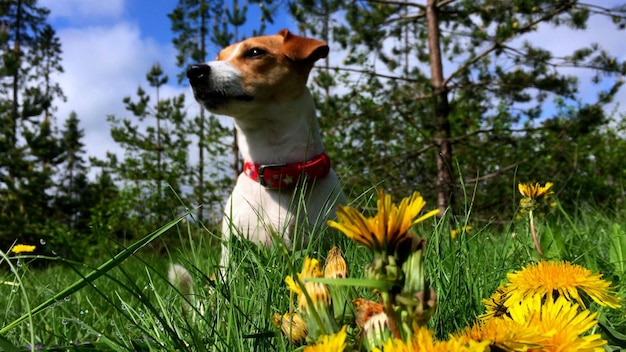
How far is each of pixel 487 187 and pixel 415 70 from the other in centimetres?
189

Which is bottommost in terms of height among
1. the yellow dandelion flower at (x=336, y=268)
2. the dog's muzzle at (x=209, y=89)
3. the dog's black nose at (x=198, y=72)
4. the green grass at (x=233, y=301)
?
the green grass at (x=233, y=301)

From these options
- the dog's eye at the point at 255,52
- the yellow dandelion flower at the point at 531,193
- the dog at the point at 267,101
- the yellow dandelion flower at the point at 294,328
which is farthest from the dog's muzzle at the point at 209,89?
the yellow dandelion flower at the point at 294,328

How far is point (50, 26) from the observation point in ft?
70.9

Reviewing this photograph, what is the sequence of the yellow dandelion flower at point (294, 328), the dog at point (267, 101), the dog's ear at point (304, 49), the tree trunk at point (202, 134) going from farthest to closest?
1. the tree trunk at point (202, 134)
2. the dog's ear at point (304, 49)
3. the dog at point (267, 101)
4. the yellow dandelion flower at point (294, 328)

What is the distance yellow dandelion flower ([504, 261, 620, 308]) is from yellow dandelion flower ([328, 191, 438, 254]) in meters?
0.30

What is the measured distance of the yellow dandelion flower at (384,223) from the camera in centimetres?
33

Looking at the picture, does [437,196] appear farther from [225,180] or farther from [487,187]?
[225,180]

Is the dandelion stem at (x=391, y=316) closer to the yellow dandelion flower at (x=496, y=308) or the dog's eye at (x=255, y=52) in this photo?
the yellow dandelion flower at (x=496, y=308)

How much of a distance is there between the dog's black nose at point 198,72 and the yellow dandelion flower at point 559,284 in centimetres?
201

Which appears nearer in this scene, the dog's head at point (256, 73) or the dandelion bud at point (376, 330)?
the dandelion bud at point (376, 330)

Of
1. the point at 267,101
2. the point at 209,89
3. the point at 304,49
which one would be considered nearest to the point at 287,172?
the point at 267,101

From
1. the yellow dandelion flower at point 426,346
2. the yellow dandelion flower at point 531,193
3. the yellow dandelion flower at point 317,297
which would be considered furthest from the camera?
the yellow dandelion flower at point 531,193

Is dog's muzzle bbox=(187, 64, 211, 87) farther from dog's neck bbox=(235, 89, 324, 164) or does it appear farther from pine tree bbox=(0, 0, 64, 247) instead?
pine tree bbox=(0, 0, 64, 247)

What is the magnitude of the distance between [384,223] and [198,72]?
215 cm
